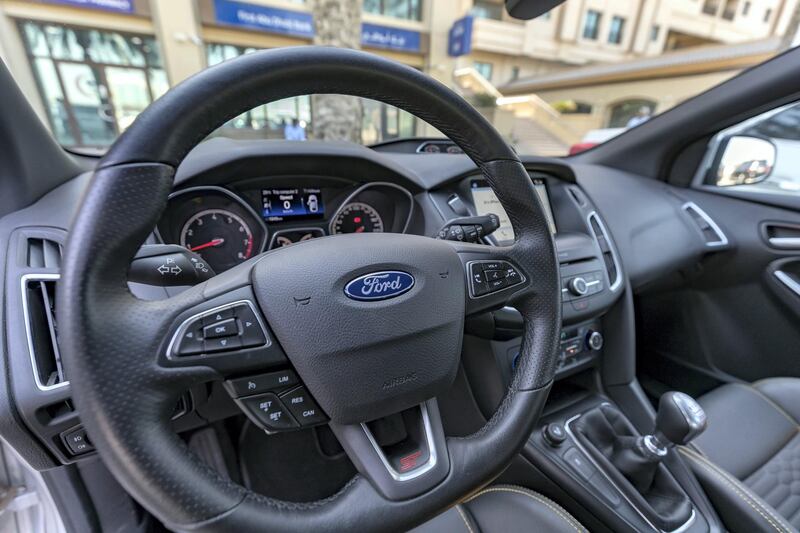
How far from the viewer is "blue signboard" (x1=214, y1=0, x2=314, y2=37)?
759 cm

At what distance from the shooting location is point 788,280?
1.47m

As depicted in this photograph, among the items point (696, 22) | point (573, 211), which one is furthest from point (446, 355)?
point (696, 22)

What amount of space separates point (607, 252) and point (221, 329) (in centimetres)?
130

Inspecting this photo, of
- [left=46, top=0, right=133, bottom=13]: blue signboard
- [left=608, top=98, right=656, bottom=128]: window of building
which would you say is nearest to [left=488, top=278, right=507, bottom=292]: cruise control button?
[left=46, top=0, right=133, bottom=13]: blue signboard

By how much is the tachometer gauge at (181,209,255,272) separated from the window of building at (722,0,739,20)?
24725mm

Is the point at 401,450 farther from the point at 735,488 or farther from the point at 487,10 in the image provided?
the point at 487,10

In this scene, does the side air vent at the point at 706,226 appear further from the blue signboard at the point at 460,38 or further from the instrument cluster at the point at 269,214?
the blue signboard at the point at 460,38

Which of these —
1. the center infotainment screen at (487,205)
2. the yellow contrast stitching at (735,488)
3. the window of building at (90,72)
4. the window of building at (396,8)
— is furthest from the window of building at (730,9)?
the yellow contrast stitching at (735,488)

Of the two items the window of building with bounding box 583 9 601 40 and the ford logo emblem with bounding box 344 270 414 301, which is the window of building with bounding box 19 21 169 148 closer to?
the ford logo emblem with bounding box 344 270 414 301

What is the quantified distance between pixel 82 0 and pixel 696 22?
21.9 meters

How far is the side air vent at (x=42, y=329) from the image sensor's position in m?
0.62

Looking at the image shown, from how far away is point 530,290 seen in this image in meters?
0.73

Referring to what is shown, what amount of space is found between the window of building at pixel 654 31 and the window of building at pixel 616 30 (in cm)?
144

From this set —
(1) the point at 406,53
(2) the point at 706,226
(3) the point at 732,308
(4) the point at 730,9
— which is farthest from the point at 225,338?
(4) the point at 730,9
